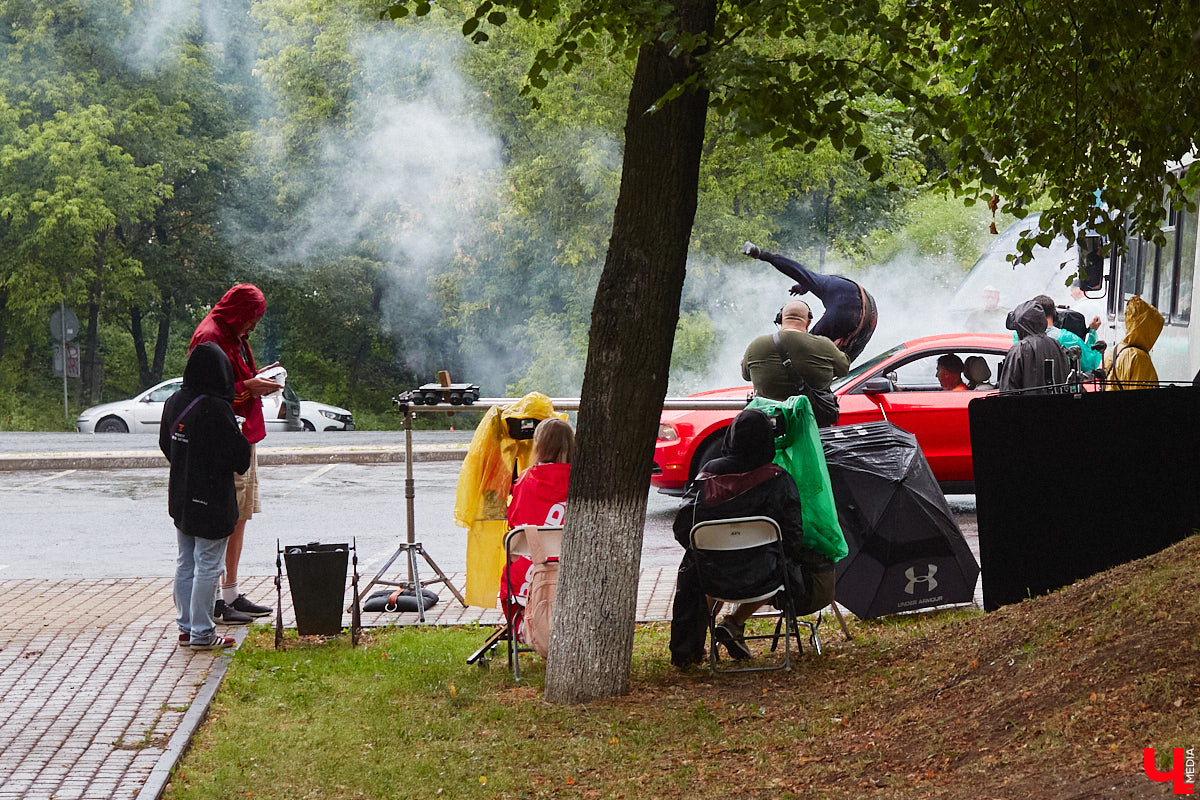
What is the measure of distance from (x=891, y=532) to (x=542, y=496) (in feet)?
6.35

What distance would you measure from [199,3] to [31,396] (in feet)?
36.8

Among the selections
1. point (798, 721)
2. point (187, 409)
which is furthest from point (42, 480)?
point (798, 721)

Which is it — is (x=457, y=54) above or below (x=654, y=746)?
above

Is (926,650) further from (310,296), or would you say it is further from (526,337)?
(310,296)

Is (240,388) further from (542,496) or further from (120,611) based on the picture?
(542,496)

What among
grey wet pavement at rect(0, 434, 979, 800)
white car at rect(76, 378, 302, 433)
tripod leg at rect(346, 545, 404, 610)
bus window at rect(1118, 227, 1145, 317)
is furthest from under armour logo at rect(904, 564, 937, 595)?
white car at rect(76, 378, 302, 433)

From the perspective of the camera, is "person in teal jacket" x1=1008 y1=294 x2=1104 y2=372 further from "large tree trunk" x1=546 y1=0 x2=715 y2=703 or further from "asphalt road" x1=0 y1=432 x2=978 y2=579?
"large tree trunk" x1=546 y1=0 x2=715 y2=703

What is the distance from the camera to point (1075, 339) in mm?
11430

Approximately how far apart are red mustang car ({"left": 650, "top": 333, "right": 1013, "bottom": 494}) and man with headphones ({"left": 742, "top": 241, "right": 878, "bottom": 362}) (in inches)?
106

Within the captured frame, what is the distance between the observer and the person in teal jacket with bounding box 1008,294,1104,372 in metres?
9.97

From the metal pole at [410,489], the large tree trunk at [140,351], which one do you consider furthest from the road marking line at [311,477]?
the large tree trunk at [140,351]

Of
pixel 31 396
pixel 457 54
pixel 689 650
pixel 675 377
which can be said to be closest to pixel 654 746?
pixel 689 650

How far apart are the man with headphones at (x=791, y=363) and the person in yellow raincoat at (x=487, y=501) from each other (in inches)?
44.6

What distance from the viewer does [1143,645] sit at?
474 cm
